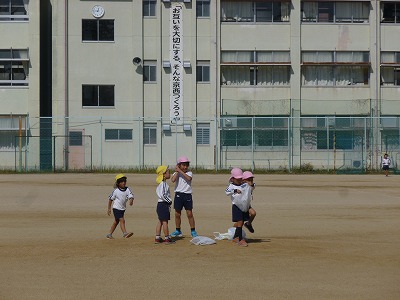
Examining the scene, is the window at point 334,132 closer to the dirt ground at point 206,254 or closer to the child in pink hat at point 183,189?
the dirt ground at point 206,254

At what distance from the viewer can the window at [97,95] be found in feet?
154

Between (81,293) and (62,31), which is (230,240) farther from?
(62,31)

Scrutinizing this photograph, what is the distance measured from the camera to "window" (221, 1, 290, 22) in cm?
4769

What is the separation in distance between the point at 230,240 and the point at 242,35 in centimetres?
3375

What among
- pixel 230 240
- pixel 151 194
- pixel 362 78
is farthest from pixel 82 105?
pixel 230 240

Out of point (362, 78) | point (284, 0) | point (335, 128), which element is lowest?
point (335, 128)

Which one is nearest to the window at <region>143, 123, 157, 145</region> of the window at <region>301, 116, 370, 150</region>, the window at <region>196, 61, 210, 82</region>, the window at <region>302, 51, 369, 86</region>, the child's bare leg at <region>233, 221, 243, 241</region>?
the window at <region>196, 61, 210, 82</region>

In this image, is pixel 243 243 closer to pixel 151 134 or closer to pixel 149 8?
pixel 151 134

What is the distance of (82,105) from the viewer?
4688 cm

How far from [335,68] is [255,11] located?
5912mm

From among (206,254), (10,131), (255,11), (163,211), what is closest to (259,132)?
(255,11)

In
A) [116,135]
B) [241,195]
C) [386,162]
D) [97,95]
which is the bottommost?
[241,195]

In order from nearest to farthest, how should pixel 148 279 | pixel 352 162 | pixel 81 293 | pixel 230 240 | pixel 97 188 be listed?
pixel 81 293
pixel 148 279
pixel 230 240
pixel 97 188
pixel 352 162

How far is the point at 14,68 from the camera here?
46.6 metres
